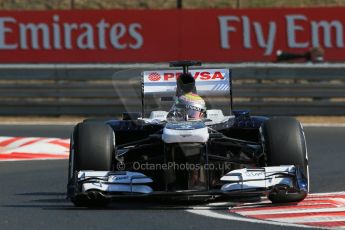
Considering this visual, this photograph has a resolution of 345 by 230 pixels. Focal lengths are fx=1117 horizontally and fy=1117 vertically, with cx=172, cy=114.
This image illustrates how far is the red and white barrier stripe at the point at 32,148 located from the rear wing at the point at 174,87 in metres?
3.51

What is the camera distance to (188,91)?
11266 mm

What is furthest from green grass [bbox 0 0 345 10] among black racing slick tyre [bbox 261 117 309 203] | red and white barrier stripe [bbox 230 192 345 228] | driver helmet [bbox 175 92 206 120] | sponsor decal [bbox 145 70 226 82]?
red and white barrier stripe [bbox 230 192 345 228]

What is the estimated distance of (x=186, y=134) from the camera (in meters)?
9.86

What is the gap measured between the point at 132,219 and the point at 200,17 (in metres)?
16.6

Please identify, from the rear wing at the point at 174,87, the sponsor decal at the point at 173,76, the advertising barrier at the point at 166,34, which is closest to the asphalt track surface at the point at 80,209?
the rear wing at the point at 174,87

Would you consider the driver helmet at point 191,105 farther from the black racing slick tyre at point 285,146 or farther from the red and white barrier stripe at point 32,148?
the red and white barrier stripe at point 32,148

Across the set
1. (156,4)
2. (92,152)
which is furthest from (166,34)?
(92,152)

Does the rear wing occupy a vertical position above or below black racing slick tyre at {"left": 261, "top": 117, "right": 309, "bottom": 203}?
above

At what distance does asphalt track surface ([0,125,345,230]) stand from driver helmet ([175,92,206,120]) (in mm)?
1100

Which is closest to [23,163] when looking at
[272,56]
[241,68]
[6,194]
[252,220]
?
[6,194]

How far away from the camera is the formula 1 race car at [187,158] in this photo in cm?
988

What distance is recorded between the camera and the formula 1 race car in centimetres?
988

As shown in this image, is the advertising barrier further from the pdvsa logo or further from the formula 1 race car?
the formula 1 race car

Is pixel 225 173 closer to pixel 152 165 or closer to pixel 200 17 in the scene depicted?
pixel 152 165
